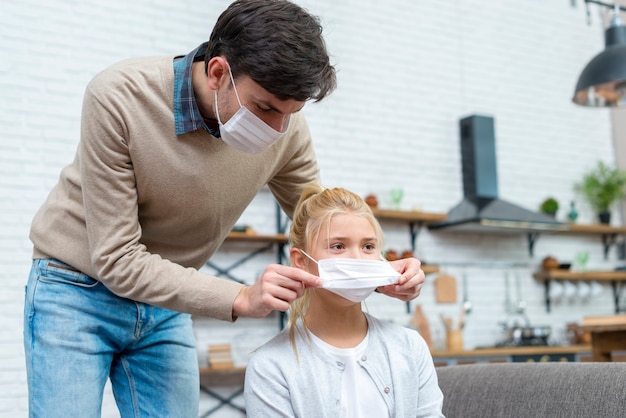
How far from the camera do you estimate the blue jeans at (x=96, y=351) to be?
1.56m

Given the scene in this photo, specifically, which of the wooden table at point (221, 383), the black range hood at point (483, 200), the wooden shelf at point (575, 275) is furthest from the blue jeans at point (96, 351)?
the wooden shelf at point (575, 275)

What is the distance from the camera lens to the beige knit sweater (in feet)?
4.99

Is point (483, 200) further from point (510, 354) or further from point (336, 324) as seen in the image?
point (336, 324)

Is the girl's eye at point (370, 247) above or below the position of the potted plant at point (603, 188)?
above

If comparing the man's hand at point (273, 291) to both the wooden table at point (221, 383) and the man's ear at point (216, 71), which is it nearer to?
the man's ear at point (216, 71)

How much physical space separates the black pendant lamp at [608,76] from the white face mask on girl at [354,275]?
2.63m

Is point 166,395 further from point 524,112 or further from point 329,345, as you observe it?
point 524,112

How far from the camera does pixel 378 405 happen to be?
5.30 ft

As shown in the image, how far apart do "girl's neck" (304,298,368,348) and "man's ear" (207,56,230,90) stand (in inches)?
22.0

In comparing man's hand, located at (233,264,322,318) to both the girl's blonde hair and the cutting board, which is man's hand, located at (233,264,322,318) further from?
the cutting board

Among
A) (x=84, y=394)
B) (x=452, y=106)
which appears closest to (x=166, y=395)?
(x=84, y=394)

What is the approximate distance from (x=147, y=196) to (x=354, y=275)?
19.3 inches

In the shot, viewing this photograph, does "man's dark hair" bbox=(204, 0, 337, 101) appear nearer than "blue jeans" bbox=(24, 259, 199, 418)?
Yes

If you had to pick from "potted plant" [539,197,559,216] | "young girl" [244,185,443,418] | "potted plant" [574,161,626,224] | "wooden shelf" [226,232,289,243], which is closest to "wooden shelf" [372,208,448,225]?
"wooden shelf" [226,232,289,243]
